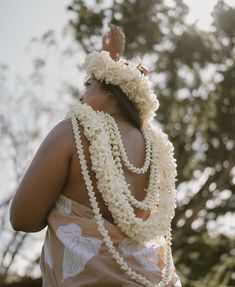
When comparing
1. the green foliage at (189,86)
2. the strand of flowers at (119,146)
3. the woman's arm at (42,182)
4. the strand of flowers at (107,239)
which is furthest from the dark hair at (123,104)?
the green foliage at (189,86)

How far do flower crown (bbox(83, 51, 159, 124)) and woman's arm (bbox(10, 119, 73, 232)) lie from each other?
1.46ft

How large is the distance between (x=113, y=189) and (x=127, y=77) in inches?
23.7

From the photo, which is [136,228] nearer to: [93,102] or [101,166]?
[101,166]

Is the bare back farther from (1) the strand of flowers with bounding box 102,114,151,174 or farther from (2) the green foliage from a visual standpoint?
(2) the green foliage

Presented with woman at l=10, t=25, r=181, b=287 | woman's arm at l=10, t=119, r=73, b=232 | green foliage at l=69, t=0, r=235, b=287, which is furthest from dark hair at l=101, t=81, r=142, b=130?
green foliage at l=69, t=0, r=235, b=287

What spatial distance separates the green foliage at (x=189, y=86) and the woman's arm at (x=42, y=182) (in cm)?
989

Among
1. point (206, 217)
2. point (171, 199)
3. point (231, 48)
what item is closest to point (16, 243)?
point (206, 217)

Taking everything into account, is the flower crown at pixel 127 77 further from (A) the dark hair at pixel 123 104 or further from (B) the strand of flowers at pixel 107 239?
(B) the strand of flowers at pixel 107 239

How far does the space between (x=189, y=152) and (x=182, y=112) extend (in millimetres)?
927

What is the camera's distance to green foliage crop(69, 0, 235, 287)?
42.3ft

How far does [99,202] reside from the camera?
2586 millimetres

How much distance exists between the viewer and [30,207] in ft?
8.25

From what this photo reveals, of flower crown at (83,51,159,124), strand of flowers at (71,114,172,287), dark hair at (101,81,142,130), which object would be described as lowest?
strand of flowers at (71,114,172,287)

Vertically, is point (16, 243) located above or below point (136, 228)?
below
